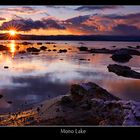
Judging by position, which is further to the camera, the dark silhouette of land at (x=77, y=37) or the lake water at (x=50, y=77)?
the dark silhouette of land at (x=77, y=37)

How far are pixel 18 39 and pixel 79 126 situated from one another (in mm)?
849

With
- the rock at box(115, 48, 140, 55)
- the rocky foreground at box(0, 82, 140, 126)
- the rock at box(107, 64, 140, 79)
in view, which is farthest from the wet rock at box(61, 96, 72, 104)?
the rock at box(115, 48, 140, 55)

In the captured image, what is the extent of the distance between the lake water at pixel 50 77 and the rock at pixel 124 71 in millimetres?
34

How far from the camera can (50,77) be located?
330cm

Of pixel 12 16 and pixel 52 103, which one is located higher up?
pixel 12 16

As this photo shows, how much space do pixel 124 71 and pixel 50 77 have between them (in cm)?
55

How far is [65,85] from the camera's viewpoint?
329 cm

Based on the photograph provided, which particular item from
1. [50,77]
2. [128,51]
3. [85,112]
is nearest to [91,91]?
[85,112]

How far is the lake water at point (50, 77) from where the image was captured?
3264 millimetres

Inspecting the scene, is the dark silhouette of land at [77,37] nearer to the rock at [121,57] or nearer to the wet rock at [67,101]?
the rock at [121,57]

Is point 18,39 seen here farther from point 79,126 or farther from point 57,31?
point 79,126

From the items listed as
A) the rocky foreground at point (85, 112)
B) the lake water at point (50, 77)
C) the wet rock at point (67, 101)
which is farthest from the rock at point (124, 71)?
the wet rock at point (67, 101)

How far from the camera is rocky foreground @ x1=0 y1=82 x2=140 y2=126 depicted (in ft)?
10.5
